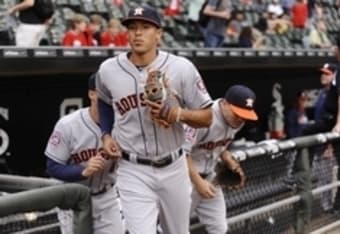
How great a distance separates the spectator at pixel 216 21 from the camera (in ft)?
34.8

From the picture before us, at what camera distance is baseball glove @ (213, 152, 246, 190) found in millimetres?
4695

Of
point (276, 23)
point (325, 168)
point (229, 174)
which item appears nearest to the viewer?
point (229, 174)

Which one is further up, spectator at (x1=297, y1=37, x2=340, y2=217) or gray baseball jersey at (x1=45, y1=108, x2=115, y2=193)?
gray baseball jersey at (x1=45, y1=108, x2=115, y2=193)

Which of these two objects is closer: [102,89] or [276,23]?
[102,89]

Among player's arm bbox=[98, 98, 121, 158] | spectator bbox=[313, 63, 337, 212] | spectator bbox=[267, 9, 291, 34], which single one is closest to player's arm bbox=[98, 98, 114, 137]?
player's arm bbox=[98, 98, 121, 158]

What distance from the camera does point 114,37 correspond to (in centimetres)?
988

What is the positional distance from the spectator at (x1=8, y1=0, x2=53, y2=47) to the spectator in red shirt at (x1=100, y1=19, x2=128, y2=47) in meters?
1.85

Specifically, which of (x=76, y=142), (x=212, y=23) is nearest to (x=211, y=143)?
(x=76, y=142)

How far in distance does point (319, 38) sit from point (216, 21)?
201 inches

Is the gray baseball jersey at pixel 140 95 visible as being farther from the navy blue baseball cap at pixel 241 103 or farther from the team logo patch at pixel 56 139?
the navy blue baseball cap at pixel 241 103

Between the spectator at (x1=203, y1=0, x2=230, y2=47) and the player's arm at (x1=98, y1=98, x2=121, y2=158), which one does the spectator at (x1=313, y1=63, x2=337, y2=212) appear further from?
the spectator at (x1=203, y1=0, x2=230, y2=47)

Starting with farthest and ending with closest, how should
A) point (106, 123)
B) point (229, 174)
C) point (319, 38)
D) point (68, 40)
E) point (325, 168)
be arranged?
1. point (319, 38)
2. point (68, 40)
3. point (325, 168)
4. point (229, 174)
5. point (106, 123)

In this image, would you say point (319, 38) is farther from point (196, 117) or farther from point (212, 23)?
point (196, 117)

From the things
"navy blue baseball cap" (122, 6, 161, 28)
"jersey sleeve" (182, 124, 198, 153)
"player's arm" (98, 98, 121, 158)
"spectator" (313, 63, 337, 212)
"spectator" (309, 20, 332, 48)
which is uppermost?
"navy blue baseball cap" (122, 6, 161, 28)
